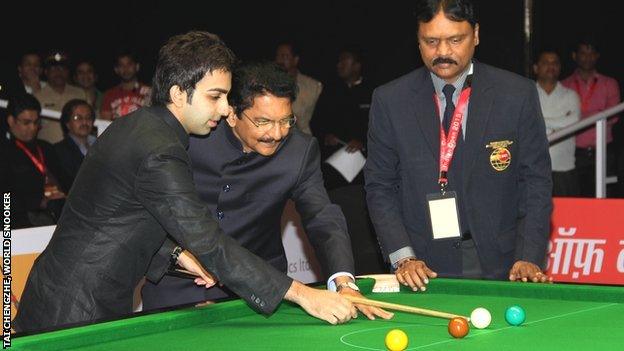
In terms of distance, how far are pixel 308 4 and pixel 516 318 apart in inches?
341

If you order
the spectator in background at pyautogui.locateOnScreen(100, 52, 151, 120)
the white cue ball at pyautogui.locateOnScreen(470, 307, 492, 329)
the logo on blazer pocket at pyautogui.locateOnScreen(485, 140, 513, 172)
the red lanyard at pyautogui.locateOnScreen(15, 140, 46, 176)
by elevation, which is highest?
the spectator in background at pyautogui.locateOnScreen(100, 52, 151, 120)

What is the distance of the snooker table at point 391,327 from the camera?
317 centimetres

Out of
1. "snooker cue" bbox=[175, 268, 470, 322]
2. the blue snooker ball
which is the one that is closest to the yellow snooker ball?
"snooker cue" bbox=[175, 268, 470, 322]

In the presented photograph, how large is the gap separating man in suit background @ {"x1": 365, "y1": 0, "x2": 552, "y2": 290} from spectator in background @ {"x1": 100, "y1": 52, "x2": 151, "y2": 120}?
5.33 metres

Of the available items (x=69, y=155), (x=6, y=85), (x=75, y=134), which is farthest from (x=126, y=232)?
(x=6, y=85)

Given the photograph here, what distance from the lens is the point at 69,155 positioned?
25.4 ft

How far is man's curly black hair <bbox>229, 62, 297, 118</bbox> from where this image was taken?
13.1 ft

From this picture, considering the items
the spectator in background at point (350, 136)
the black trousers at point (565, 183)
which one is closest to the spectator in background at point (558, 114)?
the black trousers at point (565, 183)

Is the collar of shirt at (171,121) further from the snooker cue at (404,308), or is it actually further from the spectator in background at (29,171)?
the spectator in background at (29,171)

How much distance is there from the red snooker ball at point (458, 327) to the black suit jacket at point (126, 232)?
57 cm

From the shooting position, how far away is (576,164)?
8.92 meters

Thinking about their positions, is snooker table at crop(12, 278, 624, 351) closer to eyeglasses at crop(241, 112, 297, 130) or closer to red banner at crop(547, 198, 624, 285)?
eyeglasses at crop(241, 112, 297, 130)

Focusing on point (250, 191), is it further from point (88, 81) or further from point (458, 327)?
point (88, 81)

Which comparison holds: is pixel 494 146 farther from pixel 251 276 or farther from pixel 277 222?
pixel 251 276
